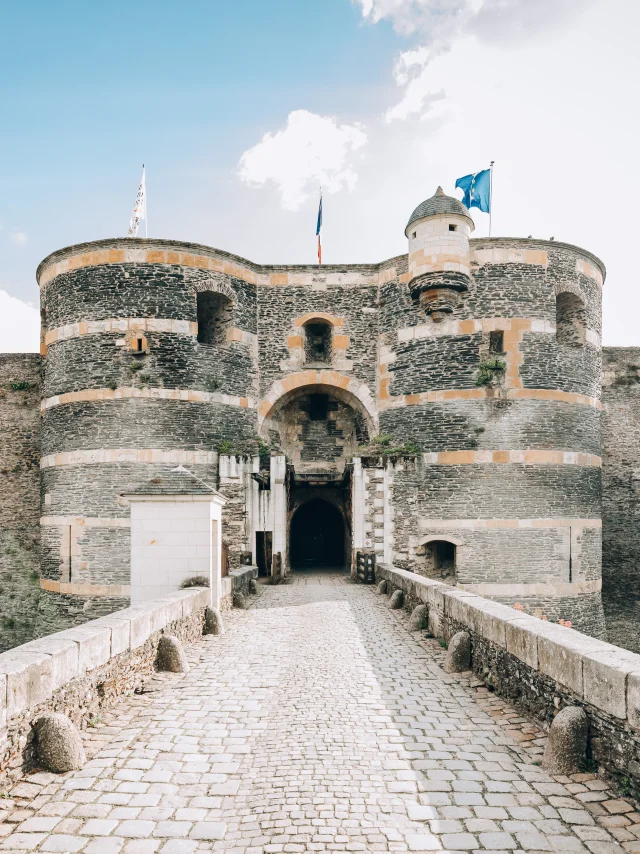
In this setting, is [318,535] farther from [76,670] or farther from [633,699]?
[633,699]

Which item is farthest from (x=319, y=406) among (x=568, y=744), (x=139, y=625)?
(x=568, y=744)

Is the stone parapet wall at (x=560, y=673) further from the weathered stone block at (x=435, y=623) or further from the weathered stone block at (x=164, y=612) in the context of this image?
the weathered stone block at (x=164, y=612)

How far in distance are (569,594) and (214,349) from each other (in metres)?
10.8

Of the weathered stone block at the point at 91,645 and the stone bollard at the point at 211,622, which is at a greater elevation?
the weathered stone block at the point at 91,645

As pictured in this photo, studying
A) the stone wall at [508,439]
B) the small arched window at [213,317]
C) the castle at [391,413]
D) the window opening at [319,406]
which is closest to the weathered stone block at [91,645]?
the castle at [391,413]

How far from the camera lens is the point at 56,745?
4301 millimetres

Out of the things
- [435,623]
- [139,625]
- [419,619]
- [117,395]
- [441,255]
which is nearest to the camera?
[139,625]

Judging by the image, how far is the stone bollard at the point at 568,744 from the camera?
14.0 ft

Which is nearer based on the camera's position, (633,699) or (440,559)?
(633,699)

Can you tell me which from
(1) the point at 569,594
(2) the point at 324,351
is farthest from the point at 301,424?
(1) the point at 569,594

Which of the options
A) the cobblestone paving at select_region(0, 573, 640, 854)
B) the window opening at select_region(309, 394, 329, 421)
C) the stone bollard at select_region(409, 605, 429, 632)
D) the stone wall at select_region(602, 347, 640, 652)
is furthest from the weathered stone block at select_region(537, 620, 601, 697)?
the stone wall at select_region(602, 347, 640, 652)

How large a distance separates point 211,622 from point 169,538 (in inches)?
52.9

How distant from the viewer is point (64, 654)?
4.75 m

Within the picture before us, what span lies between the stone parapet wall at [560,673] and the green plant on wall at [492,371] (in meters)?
9.62
